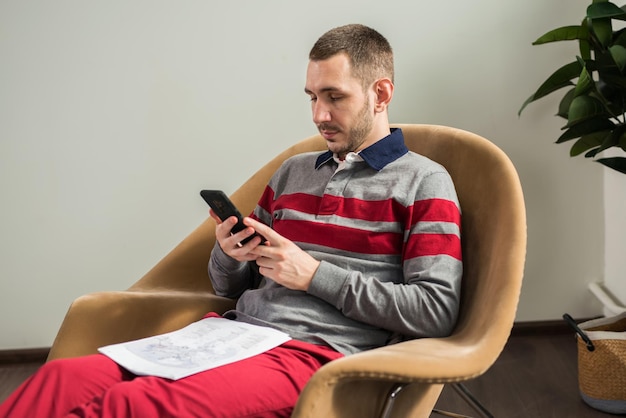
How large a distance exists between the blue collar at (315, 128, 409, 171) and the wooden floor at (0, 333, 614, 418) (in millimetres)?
980

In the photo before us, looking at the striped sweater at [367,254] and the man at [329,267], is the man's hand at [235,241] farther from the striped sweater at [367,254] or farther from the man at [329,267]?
the striped sweater at [367,254]

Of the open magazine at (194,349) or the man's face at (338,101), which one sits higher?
the man's face at (338,101)

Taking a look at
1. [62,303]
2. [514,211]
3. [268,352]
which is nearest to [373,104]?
[514,211]

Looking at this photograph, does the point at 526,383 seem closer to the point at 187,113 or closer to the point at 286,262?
the point at 286,262

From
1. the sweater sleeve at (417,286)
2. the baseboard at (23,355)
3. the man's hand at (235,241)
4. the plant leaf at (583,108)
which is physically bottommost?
the baseboard at (23,355)

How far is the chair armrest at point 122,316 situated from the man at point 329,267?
10cm

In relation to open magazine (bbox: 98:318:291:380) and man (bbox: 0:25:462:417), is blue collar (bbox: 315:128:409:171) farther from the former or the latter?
open magazine (bbox: 98:318:291:380)

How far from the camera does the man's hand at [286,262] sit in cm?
163

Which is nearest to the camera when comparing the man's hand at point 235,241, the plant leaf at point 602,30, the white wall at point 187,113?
the man's hand at point 235,241

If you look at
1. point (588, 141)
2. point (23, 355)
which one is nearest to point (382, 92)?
point (588, 141)

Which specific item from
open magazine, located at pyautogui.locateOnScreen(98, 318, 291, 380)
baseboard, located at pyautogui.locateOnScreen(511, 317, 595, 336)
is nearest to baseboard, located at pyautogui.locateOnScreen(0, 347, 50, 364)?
open magazine, located at pyautogui.locateOnScreen(98, 318, 291, 380)

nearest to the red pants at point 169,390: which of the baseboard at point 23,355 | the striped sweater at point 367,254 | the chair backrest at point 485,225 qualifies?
the striped sweater at point 367,254

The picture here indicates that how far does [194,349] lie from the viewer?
1584 millimetres

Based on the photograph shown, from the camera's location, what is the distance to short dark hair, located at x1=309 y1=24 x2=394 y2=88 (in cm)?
180
